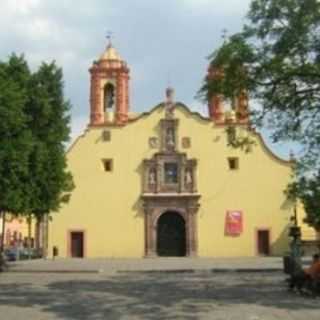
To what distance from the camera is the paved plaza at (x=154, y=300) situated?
704 inches

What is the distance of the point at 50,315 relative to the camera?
58.7 ft

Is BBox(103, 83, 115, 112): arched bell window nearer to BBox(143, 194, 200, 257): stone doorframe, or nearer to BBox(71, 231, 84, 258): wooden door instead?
BBox(143, 194, 200, 257): stone doorframe

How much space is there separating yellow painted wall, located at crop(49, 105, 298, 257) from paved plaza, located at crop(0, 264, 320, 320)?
3090 cm

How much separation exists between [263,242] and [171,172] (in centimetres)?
874

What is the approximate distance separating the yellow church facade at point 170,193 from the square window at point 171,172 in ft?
0.25

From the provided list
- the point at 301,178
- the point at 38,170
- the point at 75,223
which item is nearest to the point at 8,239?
the point at 75,223

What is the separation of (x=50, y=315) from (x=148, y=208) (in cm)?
4389

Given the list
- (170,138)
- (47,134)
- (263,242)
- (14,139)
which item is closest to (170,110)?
(170,138)

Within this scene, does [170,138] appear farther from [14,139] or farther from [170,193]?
[14,139]

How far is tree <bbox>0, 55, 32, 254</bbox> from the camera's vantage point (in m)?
36.8

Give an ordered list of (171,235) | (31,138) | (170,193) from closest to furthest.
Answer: (31,138) → (171,235) → (170,193)

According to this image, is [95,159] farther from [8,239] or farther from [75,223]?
[8,239]

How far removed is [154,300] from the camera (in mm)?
21531

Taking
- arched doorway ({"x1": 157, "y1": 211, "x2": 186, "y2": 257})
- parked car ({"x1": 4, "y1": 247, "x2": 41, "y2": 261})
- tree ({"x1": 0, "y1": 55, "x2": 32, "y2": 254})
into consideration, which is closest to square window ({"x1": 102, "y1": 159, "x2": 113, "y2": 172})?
arched doorway ({"x1": 157, "y1": 211, "x2": 186, "y2": 257})
